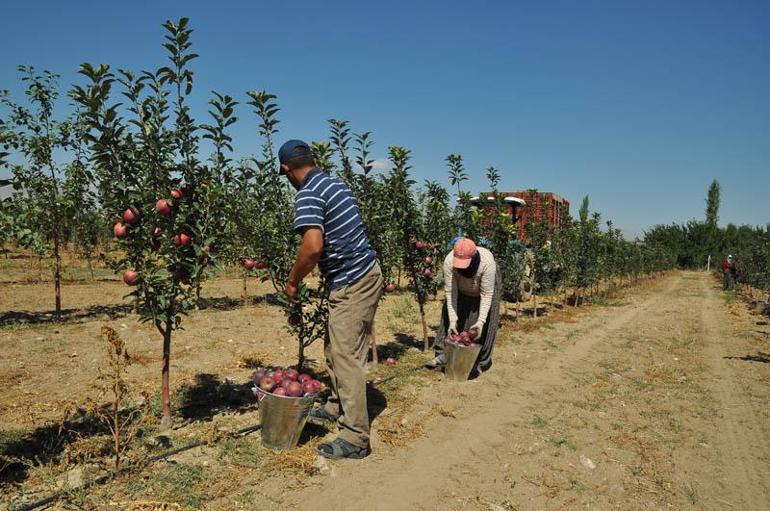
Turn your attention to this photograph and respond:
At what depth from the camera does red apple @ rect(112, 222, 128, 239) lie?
406cm

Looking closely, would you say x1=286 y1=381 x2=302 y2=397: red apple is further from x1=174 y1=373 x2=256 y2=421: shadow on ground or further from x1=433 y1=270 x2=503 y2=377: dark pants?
x1=433 y1=270 x2=503 y2=377: dark pants

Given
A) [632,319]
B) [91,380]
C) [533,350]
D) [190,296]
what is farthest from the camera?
[632,319]

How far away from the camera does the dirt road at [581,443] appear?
391cm

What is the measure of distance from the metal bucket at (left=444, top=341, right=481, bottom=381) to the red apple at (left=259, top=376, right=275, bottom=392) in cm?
295

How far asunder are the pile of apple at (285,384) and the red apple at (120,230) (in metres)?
1.63

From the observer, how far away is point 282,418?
14.1 ft

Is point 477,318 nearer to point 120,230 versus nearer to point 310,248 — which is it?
point 310,248

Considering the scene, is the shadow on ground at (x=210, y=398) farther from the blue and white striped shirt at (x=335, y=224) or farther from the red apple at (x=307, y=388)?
the blue and white striped shirt at (x=335, y=224)

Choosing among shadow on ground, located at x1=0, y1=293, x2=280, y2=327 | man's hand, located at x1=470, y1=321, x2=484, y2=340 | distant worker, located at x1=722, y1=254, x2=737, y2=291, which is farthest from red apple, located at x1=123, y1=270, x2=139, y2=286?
distant worker, located at x1=722, y1=254, x2=737, y2=291

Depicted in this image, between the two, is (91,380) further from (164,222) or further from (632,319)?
(632,319)

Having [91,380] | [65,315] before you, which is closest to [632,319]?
[91,380]

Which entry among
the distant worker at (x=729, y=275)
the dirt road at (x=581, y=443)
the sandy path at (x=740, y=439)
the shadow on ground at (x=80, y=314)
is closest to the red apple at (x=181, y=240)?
the dirt road at (x=581, y=443)

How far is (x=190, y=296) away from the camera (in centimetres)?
458

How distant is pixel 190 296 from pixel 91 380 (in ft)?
9.14
